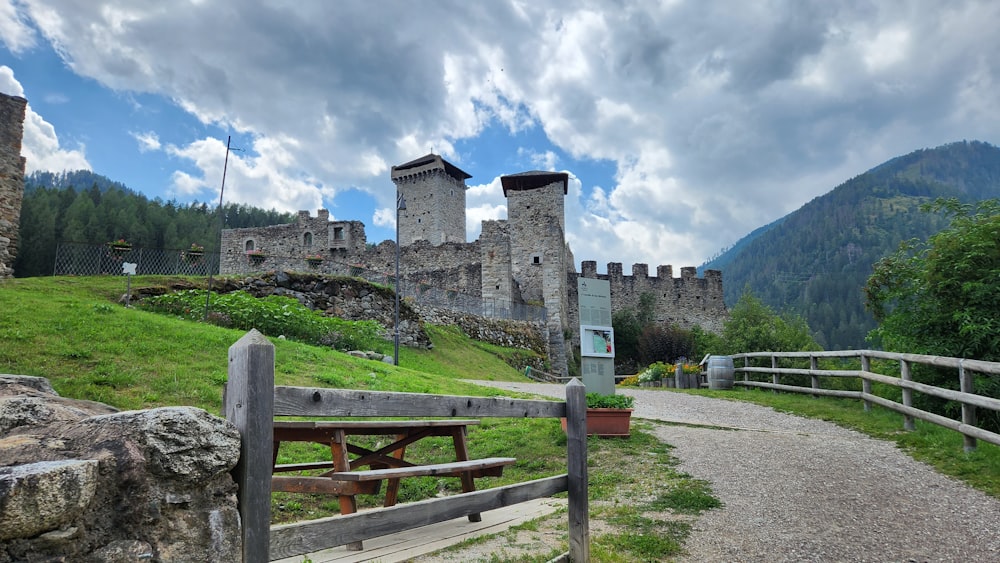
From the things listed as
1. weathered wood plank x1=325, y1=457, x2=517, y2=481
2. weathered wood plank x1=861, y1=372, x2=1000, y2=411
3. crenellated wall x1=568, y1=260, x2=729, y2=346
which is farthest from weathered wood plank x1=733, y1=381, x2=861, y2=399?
crenellated wall x1=568, y1=260, x2=729, y2=346

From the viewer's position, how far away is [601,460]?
25.5 ft

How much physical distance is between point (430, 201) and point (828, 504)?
144 ft

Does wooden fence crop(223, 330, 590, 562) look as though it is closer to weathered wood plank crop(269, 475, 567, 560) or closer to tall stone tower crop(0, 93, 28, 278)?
weathered wood plank crop(269, 475, 567, 560)

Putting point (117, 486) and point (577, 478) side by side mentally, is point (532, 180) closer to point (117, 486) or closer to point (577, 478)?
point (577, 478)

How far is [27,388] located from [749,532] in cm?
497

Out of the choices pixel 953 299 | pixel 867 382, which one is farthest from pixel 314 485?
pixel 867 382

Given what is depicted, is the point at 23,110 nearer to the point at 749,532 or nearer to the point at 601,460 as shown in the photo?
the point at 601,460

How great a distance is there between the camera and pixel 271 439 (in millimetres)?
2307

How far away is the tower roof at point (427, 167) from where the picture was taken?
47.7m

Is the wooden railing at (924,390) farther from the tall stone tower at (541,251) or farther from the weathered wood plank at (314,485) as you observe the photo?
the tall stone tower at (541,251)

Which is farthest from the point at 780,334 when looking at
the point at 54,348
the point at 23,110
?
the point at 23,110

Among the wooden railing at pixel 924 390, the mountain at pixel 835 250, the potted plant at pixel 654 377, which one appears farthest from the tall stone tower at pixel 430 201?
the mountain at pixel 835 250

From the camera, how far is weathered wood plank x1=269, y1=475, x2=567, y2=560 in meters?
2.39

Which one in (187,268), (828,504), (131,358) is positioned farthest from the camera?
(187,268)
